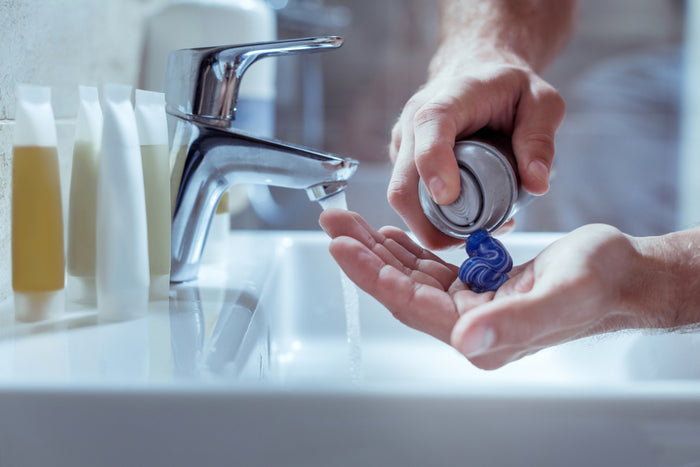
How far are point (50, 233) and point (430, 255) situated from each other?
0.94 ft

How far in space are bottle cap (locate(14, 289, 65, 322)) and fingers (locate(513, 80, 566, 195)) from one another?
35cm

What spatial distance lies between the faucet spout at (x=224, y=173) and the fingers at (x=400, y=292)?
0.46ft

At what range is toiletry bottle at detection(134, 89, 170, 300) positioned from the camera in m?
0.47

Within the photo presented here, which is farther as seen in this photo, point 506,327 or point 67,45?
point 67,45

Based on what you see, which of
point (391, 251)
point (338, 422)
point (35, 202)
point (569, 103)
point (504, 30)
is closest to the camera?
point (338, 422)

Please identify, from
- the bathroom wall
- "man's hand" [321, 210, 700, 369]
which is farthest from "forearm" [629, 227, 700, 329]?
the bathroom wall

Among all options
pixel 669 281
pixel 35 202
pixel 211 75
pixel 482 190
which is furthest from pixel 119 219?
pixel 669 281

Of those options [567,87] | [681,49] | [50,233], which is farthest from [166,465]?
[681,49]

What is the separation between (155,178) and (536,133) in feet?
1.01

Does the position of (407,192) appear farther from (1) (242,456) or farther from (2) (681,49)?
(2) (681,49)

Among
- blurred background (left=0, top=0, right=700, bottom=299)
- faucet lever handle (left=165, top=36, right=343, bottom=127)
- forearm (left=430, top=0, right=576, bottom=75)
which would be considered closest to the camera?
faucet lever handle (left=165, top=36, right=343, bottom=127)

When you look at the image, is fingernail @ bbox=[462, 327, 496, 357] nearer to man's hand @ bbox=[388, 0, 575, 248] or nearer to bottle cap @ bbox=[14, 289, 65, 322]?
man's hand @ bbox=[388, 0, 575, 248]

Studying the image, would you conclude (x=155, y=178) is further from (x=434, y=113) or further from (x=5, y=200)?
(x=434, y=113)

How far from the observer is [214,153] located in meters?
0.52
